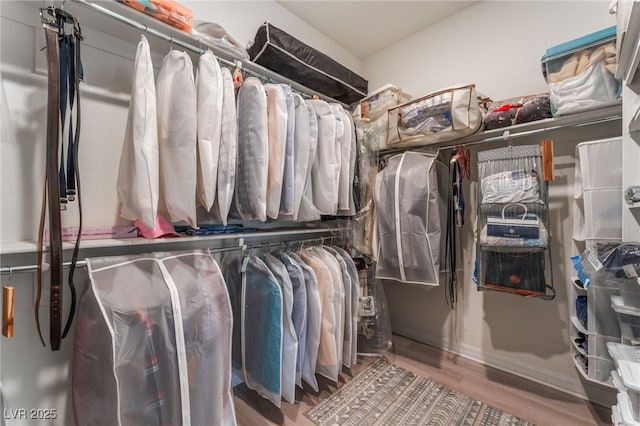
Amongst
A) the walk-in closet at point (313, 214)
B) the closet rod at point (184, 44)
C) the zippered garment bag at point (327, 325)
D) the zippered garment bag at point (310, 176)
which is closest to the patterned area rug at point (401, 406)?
the walk-in closet at point (313, 214)

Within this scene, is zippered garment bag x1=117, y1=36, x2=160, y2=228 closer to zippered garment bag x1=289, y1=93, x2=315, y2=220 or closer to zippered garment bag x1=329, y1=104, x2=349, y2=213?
zippered garment bag x1=289, y1=93, x2=315, y2=220

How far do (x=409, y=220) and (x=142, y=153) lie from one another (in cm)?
149

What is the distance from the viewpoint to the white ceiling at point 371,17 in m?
1.94

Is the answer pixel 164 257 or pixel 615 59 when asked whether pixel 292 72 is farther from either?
pixel 615 59

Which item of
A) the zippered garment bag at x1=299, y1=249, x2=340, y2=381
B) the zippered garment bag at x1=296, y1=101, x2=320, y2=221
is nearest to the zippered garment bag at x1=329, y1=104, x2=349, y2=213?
the zippered garment bag at x1=296, y1=101, x2=320, y2=221

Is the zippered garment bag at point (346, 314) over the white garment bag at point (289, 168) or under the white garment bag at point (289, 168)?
under

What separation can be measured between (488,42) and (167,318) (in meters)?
2.55

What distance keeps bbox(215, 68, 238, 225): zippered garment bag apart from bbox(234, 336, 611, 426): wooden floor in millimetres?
1097

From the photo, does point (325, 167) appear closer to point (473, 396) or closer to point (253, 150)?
point (253, 150)

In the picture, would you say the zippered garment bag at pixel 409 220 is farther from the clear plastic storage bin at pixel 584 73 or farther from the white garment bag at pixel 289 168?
the white garment bag at pixel 289 168

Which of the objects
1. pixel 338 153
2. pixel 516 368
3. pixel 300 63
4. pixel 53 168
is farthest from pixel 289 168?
pixel 516 368

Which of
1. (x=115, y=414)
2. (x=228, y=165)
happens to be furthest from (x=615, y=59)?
(x=115, y=414)

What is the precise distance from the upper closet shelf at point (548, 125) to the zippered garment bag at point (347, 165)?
75 centimetres

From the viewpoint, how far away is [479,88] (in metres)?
1.92
